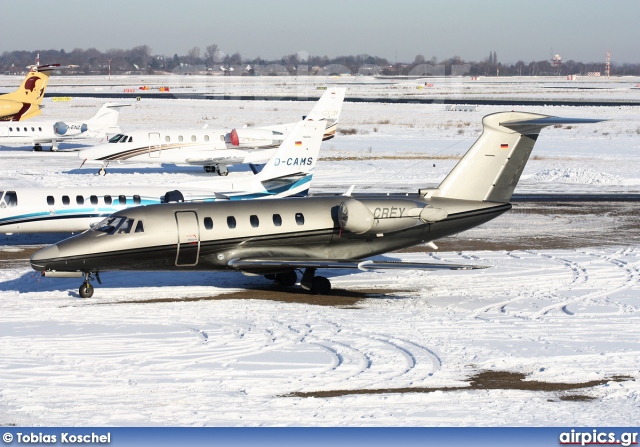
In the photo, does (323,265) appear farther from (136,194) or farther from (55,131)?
(55,131)

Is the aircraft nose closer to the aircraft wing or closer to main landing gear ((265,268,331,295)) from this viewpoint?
the aircraft wing

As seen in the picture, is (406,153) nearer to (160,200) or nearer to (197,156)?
(197,156)

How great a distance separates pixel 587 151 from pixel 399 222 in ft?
123

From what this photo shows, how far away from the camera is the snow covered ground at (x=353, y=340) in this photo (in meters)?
13.4

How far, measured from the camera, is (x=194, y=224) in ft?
71.4

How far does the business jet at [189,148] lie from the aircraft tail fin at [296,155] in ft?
58.4

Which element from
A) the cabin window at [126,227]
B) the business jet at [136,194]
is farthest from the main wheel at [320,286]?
the business jet at [136,194]

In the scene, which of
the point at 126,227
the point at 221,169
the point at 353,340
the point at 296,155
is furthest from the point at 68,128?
the point at 353,340

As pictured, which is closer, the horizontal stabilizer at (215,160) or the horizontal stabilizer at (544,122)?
the horizontal stabilizer at (544,122)

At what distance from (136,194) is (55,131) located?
34.0 meters

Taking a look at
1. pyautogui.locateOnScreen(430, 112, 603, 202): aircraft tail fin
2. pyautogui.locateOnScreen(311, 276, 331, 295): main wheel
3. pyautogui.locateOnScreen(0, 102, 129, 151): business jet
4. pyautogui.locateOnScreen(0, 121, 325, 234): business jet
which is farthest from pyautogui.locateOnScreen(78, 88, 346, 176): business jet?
pyautogui.locateOnScreen(311, 276, 331, 295): main wheel

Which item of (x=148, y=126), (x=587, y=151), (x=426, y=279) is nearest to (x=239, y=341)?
(x=426, y=279)

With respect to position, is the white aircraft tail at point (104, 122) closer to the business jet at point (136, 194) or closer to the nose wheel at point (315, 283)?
the business jet at point (136, 194)

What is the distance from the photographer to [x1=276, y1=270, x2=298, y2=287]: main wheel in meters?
23.5
